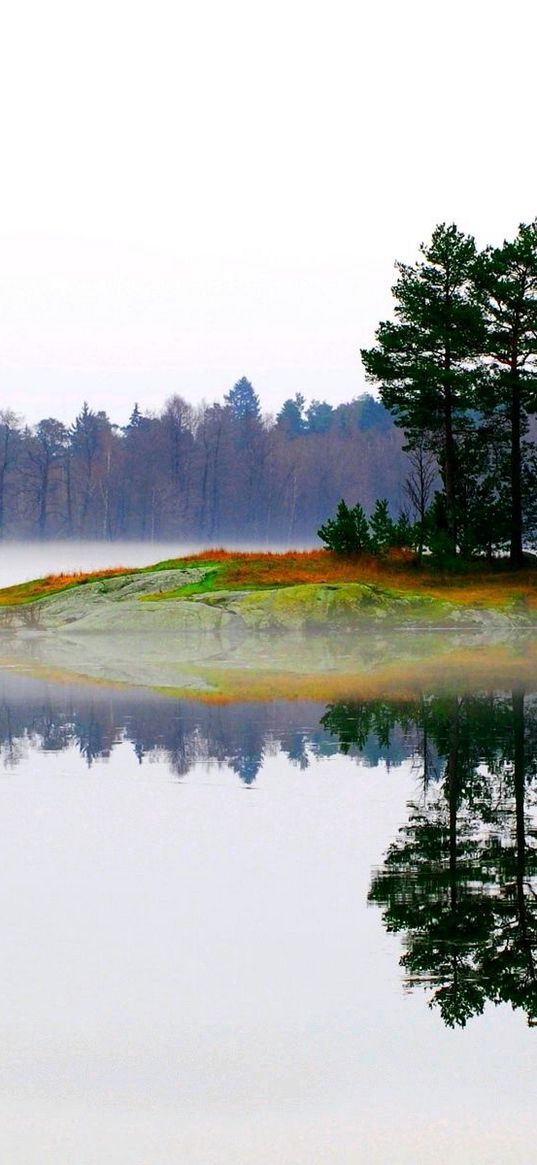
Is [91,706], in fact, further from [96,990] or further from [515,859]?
[96,990]

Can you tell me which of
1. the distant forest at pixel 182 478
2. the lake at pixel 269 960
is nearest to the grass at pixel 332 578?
the lake at pixel 269 960

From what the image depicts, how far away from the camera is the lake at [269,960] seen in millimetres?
5703

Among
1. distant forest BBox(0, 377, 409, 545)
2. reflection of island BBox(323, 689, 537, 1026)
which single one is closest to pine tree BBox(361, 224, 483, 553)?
reflection of island BBox(323, 689, 537, 1026)

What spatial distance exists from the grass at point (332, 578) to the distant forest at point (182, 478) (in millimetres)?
79025

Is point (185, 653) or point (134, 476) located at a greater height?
point (134, 476)

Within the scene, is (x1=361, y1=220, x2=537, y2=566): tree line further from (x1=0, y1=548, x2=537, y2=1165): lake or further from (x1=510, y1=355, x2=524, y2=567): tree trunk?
(x1=0, y1=548, x2=537, y2=1165): lake

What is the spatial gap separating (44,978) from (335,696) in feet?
48.7

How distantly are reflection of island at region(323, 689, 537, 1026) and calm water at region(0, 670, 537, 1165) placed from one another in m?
0.03

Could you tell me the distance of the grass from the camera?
39.5 m

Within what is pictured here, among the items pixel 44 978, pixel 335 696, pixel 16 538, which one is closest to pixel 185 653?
pixel 335 696

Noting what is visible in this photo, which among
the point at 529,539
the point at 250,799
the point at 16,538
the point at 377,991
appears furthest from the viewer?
the point at 16,538

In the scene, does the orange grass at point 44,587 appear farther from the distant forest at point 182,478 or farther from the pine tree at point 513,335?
the distant forest at point 182,478

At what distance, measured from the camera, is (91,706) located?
68.6 ft

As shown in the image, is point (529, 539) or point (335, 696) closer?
point (335, 696)
